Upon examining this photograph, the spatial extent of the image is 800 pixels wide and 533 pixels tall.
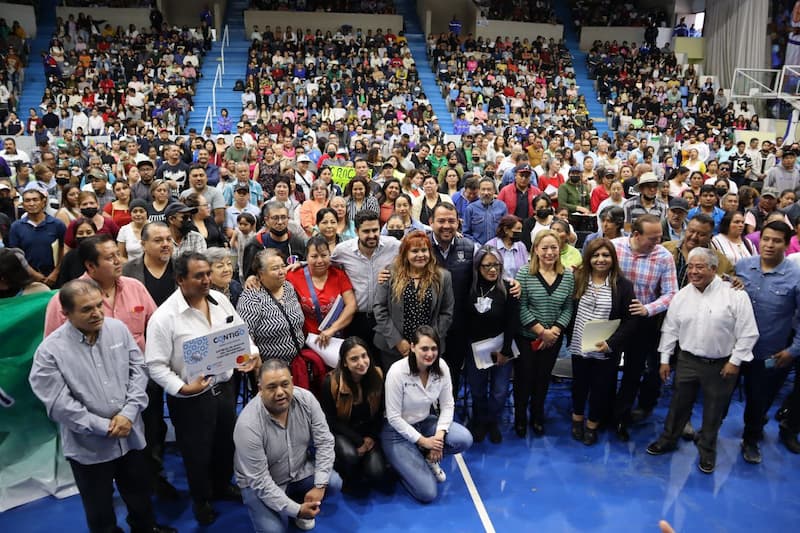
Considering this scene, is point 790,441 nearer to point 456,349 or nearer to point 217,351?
point 456,349

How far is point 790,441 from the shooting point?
4.80 meters

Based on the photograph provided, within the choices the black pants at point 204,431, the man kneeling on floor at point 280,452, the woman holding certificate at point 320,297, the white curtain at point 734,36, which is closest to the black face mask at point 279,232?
the woman holding certificate at point 320,297

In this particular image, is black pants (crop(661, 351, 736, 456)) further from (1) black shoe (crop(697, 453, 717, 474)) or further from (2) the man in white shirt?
(2) the man in white shirt

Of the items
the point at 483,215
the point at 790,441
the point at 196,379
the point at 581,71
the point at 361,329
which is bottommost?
the point at 790,441

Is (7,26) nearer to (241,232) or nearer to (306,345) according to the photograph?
(241,232)

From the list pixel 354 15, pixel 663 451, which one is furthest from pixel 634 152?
pixel 354 15

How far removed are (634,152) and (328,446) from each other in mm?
11254

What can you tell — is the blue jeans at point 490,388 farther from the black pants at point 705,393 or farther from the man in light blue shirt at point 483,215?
the man in light blue shirt at point 483,215

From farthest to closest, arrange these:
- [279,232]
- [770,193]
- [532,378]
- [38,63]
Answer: [38,63], [770,193], [279,232], [532,378]

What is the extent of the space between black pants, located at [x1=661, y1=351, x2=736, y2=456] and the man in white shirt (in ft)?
10.2

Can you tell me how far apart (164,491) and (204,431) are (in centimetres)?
79

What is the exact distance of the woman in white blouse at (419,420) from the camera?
13.3 ft

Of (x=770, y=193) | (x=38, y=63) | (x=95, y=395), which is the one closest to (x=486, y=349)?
(x=95, y=395)

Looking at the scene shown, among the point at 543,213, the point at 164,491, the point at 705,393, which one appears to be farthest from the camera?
the point at 543,213
